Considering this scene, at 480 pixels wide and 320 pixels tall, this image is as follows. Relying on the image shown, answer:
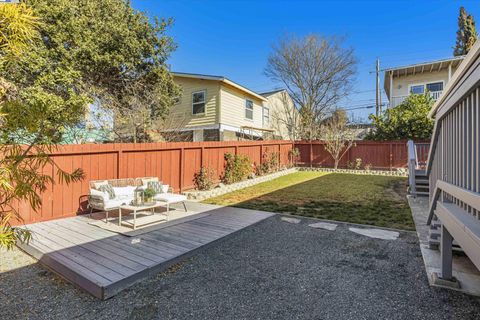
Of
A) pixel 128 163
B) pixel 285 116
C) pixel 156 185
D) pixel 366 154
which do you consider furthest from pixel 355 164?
pixel 128 163

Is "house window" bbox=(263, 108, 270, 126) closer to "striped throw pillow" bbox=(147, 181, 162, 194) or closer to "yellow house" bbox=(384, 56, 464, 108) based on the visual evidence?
"yellow house" bbox=(384, 56, 464, 108)

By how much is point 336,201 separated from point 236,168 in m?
4.35

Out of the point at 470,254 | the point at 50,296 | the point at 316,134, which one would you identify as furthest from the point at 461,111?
the point at 316,134

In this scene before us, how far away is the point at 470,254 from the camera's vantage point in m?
2.03

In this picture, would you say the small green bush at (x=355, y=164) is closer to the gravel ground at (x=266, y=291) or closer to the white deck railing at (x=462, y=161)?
the gravel ground at (x=266, y=291)

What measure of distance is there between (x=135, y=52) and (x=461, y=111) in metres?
11.9

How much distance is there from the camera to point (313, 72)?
75.8 ft

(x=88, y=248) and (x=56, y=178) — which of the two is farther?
(x=56, y=178)

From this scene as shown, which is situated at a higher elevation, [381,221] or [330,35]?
[330,35]

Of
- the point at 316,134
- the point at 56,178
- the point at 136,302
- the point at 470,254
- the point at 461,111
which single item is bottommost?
the point at 136,302

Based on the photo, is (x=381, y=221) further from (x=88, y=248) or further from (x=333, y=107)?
(x=333, y=107)

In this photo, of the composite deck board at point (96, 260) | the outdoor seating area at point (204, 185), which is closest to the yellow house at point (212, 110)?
the outdoor seating area at point (204, 185)

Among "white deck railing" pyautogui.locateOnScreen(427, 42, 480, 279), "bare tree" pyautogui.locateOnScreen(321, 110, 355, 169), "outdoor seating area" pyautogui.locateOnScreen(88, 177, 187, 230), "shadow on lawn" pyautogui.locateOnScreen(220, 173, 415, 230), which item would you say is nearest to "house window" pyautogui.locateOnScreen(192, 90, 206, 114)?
"shadow on lawn" pyautogui.locateOnScreen(220, 173, 415, 230)

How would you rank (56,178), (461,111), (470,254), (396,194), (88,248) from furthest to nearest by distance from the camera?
(396,194), (56,178), (88,248), (461,111), (470,254)
